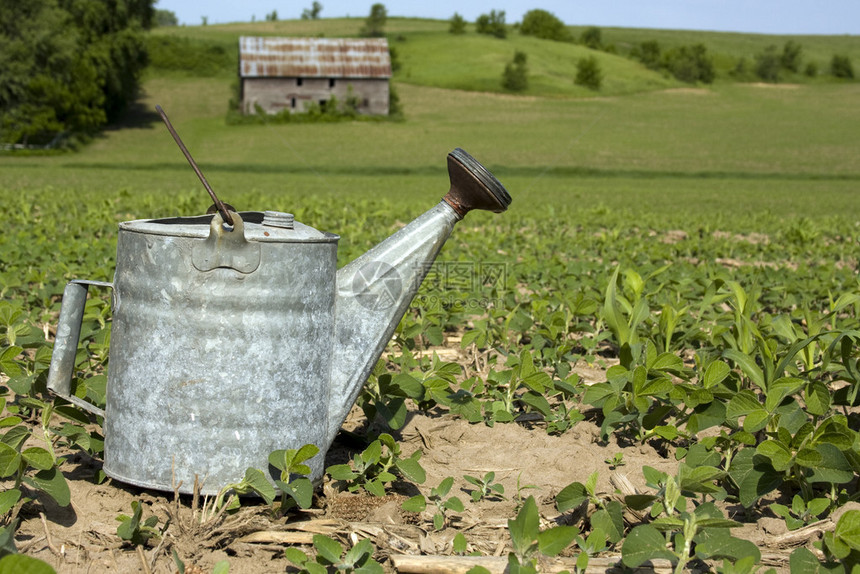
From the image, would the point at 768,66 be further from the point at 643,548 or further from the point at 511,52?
the point at 643,548

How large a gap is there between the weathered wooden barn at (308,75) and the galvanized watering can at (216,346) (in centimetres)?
3567

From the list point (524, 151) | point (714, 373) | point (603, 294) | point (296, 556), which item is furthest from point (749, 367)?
point (524, 151)

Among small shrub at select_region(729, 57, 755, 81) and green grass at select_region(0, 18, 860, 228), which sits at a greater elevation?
small shrub at select_region(729, 57, 755, 81)

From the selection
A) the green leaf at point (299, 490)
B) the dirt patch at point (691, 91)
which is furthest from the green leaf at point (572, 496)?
the dirt patch at point (691, 91)

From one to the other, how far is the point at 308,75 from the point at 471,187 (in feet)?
119

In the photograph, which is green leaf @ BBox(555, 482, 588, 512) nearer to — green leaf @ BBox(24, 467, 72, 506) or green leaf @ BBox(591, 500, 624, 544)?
green leaf @ BBox(591, 500, 624, 544)

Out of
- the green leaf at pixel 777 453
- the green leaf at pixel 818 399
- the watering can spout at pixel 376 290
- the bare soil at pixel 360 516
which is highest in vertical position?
the watering can spout at pixel 376 290

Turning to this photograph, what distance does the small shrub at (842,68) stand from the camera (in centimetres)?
5834

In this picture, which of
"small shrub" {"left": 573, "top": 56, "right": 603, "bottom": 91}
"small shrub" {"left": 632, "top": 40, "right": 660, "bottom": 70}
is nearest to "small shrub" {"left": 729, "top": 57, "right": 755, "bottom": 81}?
"small shrub" {"left": 632, "top": 40, "right": 660, "bottom": 70}

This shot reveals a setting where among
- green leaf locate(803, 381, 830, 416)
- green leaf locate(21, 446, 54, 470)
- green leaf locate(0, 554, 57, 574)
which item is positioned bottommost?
green leaf locate(21, 446, 54, 470)

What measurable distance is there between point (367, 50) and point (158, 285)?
37.6m

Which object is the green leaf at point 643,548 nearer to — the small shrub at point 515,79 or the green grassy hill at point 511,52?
the green grassy hill at point 511,52

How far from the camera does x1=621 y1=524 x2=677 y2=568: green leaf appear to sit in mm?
1521

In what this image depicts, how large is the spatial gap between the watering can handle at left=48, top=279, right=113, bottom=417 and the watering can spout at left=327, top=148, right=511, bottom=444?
61cm
